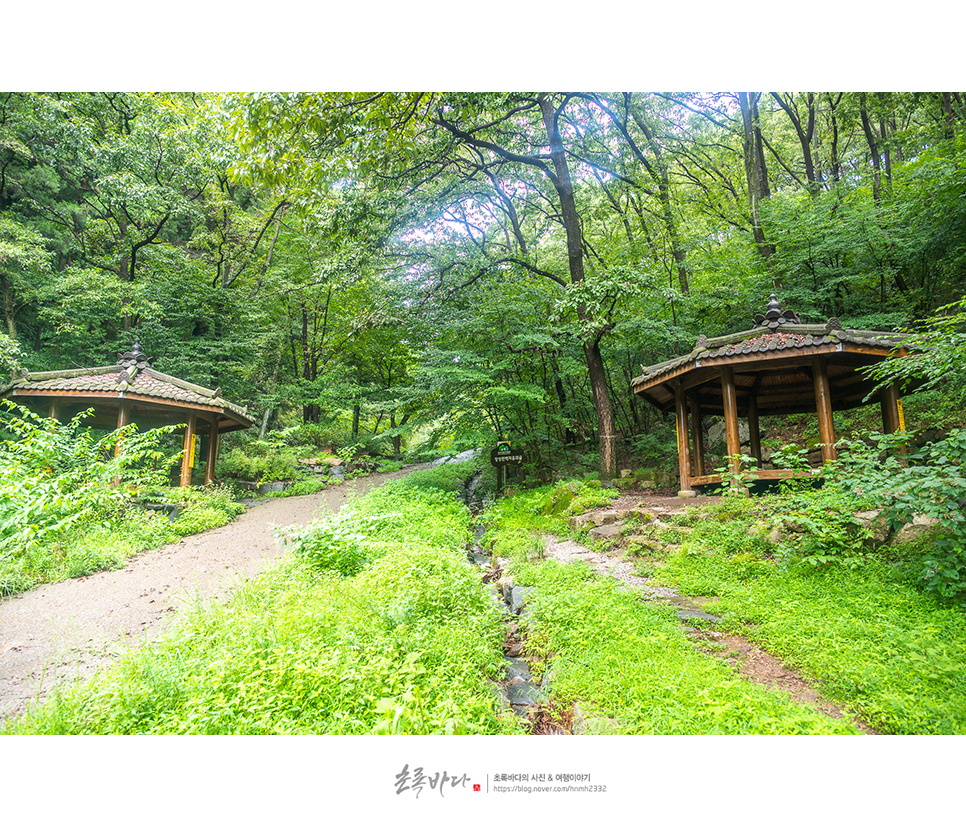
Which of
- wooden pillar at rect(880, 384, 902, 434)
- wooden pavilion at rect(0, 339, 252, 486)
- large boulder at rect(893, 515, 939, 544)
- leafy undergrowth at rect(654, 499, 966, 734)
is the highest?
wooden pavilion at rect(0, 339, 252, 486)

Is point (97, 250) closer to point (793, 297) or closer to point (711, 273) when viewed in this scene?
point (711, 273)

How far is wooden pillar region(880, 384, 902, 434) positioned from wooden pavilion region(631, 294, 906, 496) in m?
0.01

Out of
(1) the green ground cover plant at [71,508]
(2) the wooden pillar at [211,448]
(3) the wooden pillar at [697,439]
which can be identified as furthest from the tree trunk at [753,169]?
(2) the wooden pillar at [211,448]

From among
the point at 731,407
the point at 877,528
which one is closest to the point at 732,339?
the point at 731,407

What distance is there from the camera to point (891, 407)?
6.09 metres

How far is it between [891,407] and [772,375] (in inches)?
68.2

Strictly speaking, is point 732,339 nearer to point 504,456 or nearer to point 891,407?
point 891,407

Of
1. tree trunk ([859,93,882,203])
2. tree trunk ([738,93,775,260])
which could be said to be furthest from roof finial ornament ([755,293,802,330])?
tree trunk ([859,93,882,203])

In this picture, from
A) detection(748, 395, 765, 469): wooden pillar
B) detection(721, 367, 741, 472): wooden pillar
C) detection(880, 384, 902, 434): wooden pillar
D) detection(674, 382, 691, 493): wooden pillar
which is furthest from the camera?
detection(748, 395, 765, 469): wooden pillar

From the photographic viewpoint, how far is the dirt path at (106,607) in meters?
2.80

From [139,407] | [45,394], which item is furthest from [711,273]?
[45,394]

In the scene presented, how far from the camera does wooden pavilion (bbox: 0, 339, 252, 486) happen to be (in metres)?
8.18

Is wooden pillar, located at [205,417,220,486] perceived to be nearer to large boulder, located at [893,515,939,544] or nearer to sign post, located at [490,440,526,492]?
sign post, located at [490,440,526,492]

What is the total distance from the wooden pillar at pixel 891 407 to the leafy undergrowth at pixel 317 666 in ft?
20.7
